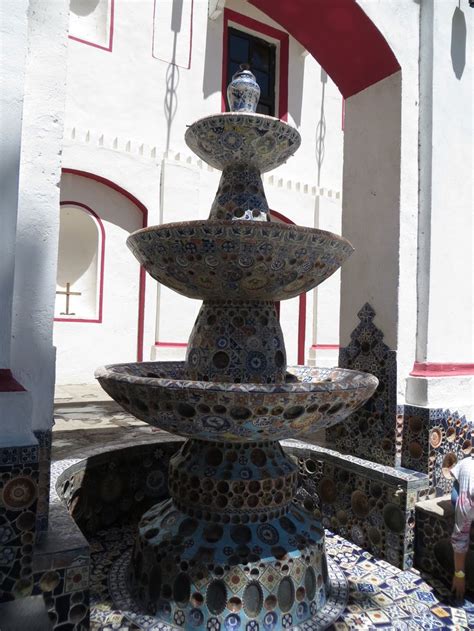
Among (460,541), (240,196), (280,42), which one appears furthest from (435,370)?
→ (280,42)

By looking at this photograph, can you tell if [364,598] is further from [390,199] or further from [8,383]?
[390,199]

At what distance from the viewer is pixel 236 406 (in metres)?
1.46

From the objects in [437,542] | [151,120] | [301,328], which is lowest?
[437,542]

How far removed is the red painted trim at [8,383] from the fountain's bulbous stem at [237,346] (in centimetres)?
69

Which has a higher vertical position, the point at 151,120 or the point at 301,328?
the point at 151,120

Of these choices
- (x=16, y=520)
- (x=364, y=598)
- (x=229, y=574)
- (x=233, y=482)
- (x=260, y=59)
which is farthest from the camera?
(x=260, y=59)

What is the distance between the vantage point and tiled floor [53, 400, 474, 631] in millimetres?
1875

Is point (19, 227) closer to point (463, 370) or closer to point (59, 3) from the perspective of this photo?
point (59, 3)

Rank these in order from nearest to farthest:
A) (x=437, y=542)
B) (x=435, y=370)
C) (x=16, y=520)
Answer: (x=16, y=520) → (x=437, y=542) → (x=435, y=370)

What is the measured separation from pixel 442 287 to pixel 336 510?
1.31 meters

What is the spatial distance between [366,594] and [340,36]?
2708 mm

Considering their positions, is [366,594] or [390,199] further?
[390,199]

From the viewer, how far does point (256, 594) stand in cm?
178

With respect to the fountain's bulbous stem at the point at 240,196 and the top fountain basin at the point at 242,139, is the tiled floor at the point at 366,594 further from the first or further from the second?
the top fountain basin at the point at 242,139
